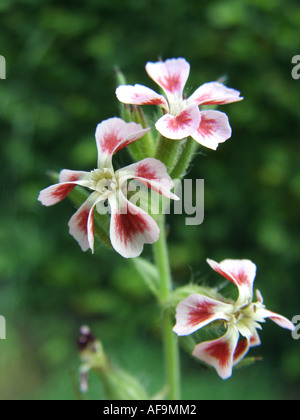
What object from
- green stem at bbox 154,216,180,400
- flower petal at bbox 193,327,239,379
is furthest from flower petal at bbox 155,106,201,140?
flower petal at bbox 193,327,239,379

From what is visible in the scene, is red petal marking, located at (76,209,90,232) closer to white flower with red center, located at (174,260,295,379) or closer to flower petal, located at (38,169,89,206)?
flower petal, located at (38,169,89,206)

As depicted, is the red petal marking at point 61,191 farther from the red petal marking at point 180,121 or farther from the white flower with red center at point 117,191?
the red petal marking at point 180,121

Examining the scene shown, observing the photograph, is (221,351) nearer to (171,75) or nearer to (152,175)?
(152,175)

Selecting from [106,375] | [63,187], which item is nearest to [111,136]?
[63,187]

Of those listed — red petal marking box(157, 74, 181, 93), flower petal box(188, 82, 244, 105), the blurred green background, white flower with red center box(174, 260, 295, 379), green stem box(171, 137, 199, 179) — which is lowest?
white flower with red center box(174, 260, 295, 379)

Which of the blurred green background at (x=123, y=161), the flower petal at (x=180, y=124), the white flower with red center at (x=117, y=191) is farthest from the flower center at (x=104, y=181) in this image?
the blurred green background at (x=123, y=161)

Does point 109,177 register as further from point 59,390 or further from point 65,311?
point 65,311
